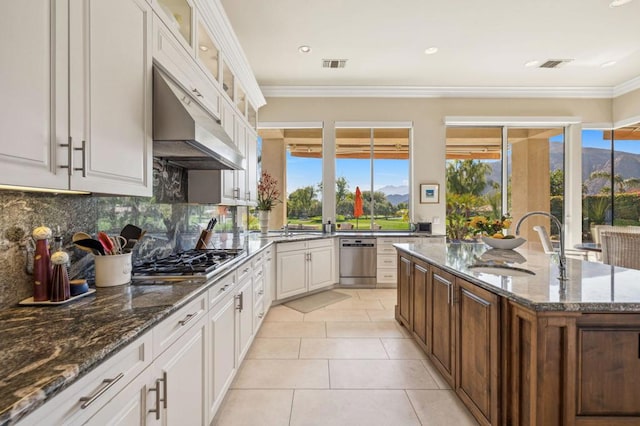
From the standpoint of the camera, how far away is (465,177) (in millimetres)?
5547

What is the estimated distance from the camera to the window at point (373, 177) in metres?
5.51

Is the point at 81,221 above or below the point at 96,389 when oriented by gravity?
above

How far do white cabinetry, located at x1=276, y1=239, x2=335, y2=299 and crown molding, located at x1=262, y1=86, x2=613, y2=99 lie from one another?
2578 millimetres

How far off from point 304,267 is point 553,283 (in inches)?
122

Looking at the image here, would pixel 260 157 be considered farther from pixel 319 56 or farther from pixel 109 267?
pixel 109 267

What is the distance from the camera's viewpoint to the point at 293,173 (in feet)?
18.0

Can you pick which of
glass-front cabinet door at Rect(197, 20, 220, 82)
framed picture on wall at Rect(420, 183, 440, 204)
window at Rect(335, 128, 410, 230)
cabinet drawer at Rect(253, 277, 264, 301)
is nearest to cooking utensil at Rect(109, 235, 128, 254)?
cabinet drawer at Rect(253, 277, 264, 301)

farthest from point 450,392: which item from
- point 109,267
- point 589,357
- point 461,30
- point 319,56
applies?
point 319,56

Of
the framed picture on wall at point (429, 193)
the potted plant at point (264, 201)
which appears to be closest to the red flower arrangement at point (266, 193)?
the potted plant at point (264, 201)

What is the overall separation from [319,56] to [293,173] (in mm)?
1973

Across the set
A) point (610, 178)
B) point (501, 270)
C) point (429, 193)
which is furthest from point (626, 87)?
point (501, 270)

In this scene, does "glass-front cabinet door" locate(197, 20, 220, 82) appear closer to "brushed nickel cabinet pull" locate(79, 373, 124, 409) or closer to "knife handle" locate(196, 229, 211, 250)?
"knife handle" locate(196, 229, 211, 250)

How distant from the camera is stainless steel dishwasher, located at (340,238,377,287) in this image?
5.02 meters

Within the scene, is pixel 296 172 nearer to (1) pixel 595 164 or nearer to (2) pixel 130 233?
(2) pixel 130 233
